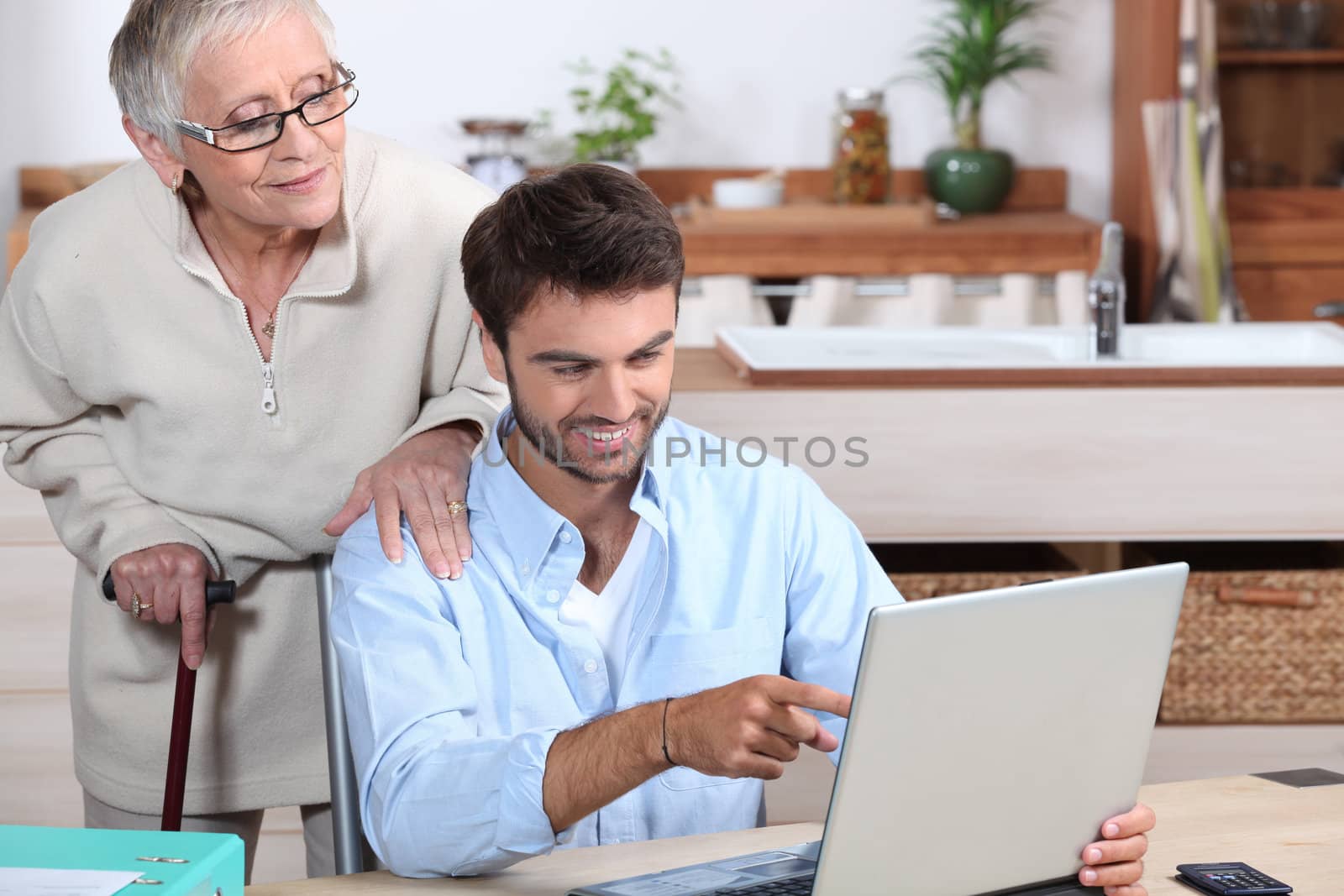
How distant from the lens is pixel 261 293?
5.39 ft

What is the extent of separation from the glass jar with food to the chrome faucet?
1166mm

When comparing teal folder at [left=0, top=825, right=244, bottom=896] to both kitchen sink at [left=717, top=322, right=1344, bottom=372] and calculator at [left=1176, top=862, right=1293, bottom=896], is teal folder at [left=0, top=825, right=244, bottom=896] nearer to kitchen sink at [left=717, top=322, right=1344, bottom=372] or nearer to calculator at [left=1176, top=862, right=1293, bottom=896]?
calculator at [left=1176, top=862, right=1293, bottom=896]

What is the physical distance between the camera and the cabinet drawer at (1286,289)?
362cm

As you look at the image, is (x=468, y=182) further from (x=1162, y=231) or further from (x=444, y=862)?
(x=1162, y=231)

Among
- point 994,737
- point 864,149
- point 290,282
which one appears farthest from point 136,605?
point 864,149

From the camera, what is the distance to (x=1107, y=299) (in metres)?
2.55

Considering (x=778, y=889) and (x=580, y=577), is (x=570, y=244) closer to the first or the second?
(x=580, y=577)

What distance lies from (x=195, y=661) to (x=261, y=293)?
394 millimetres

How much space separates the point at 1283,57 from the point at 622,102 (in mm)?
1571

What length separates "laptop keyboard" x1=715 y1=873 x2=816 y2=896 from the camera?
45.1 inches

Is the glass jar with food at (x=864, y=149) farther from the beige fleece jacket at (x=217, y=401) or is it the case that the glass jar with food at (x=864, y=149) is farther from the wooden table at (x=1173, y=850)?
the wooden table at (x=1173, y=850)

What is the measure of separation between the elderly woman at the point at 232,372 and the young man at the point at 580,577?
89 mm

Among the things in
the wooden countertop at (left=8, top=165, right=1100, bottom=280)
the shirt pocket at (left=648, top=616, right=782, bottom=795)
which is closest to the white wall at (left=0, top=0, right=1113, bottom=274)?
the wooden countertop at (left=8, top=165, right=1100, bottom=280)

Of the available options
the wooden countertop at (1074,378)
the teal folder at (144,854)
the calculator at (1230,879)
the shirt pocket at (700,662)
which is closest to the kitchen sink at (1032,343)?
the wooden countertop at (1074,378)
